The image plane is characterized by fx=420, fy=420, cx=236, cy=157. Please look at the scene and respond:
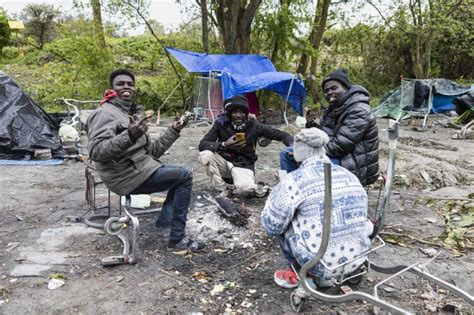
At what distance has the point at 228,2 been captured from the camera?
37.6 feet

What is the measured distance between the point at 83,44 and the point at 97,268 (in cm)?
943

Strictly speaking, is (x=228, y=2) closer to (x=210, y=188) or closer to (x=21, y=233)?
(x=210, y=188)

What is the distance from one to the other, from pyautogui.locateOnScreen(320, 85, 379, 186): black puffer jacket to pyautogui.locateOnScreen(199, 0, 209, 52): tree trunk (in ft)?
30.7

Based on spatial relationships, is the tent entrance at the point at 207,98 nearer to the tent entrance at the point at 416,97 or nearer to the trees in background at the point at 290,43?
the trees in background at the point at 290,43

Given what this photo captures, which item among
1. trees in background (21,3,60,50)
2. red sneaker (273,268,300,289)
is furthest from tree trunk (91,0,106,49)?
red sneaker (273,268,300,289)

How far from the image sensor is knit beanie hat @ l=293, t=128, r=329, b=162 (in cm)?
268

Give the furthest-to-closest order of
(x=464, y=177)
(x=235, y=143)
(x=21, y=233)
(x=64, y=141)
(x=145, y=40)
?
(x=145, y=40) < (x=64, y=141) < (x=464, y=177) < (x=235, y=143) < (x=21, y=233)

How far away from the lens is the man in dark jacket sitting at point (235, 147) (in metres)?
4.79

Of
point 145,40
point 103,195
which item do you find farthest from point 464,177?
point 145,40

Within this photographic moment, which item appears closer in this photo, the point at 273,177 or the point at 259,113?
the point at 273,177

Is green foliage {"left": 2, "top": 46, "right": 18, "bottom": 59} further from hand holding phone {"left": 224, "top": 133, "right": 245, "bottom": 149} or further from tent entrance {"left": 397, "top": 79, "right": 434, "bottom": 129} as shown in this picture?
hand holding phone {"left": 224, "top": 133, "right": 245, "bottom": 149}

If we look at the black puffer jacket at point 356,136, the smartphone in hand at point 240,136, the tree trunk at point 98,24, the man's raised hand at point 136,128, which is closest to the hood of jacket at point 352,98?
the black puffer jacket at point 356,136

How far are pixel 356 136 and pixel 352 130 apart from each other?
7 centimetres

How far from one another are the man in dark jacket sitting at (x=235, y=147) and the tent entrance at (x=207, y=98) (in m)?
5.70
